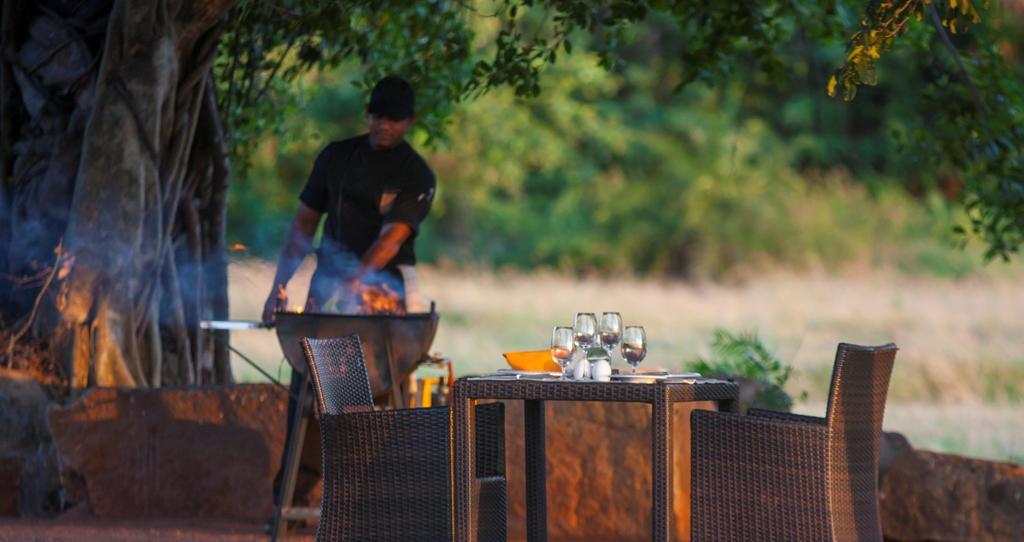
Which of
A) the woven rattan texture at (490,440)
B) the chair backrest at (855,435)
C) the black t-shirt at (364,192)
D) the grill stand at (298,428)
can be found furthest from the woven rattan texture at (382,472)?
the black t-shirt at (364,192)

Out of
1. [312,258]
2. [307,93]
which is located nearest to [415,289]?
[312,258]

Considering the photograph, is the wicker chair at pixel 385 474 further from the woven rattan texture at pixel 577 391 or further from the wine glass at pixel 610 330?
the wine glass at pixel 610 330

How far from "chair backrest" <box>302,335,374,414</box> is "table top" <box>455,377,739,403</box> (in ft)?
1.66

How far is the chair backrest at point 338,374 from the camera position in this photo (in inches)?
185

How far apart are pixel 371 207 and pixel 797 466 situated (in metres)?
2.69

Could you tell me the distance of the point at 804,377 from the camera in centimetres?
1475

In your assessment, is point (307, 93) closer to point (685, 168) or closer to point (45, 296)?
point (45, 296)

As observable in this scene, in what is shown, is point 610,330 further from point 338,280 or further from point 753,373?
point 753,373

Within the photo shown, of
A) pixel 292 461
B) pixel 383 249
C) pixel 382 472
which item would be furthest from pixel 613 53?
pixel 382 472

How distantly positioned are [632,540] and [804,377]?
851cm

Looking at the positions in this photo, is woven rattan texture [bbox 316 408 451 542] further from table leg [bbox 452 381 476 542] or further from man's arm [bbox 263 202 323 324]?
man's arm [bbox 263 202 323 324]

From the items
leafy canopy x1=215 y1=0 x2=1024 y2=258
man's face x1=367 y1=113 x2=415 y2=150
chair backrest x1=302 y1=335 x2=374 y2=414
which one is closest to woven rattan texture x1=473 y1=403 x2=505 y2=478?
chair backrest x1=302 y1=335 x2=374 y2=414

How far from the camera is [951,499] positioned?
6.48 m

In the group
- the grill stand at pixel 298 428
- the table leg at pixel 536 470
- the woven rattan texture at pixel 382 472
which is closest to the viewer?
the woven rattan texture at pixel 382 472
